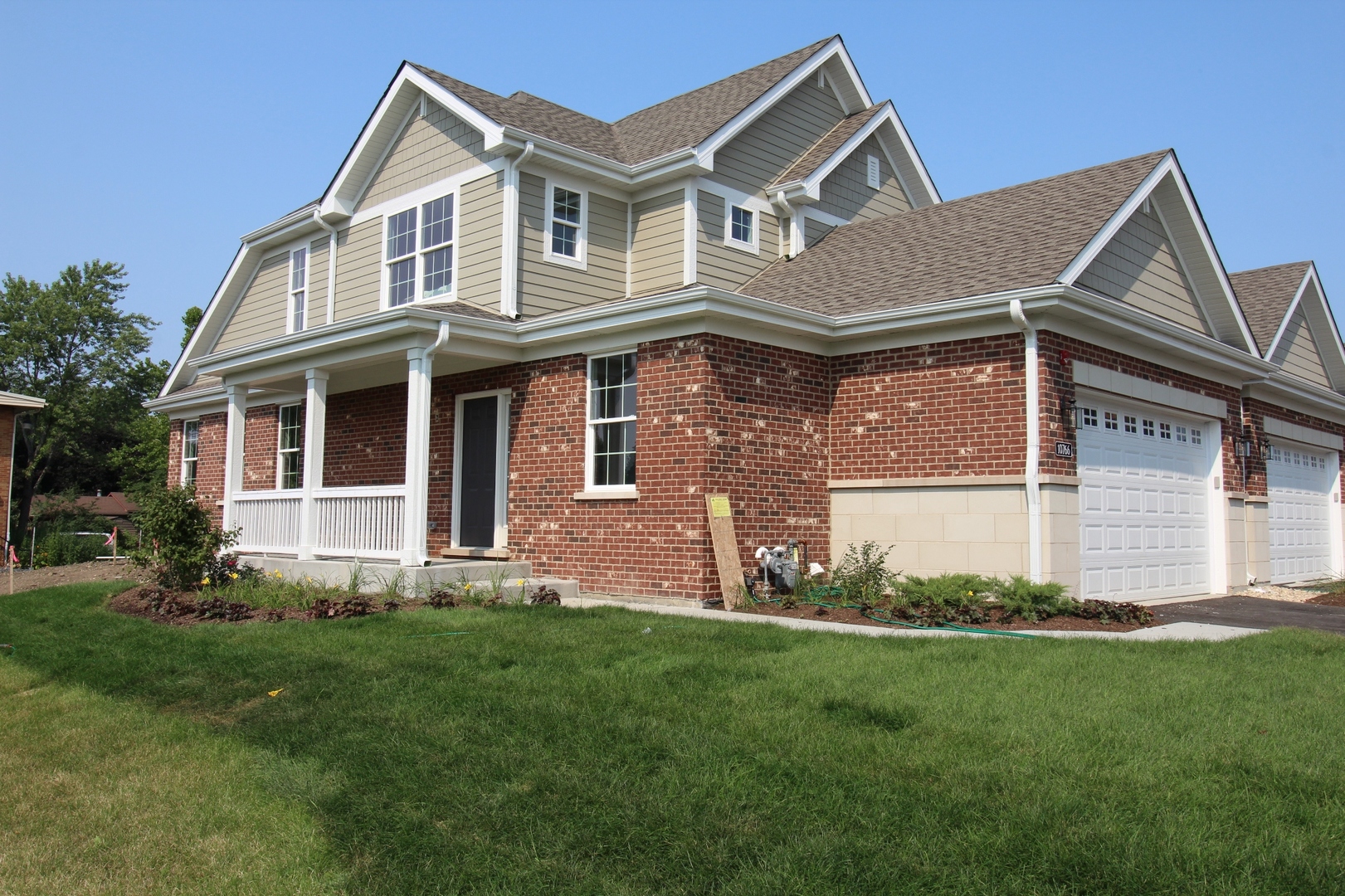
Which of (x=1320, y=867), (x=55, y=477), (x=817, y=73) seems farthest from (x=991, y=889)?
(x=55, y=477)

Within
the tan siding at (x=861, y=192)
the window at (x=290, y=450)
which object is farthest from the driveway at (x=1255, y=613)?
the window at (x=290, y=450)

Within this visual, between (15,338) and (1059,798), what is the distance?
46.9 m

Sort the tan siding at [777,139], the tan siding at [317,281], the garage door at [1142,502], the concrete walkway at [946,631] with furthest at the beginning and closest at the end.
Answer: the tan siding at [317,281]
the tan siding at [777,139]
the garage door at [1142,502]
the concrete walkway at [946,631]

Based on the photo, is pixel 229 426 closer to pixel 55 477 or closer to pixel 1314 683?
pixel 1314 683

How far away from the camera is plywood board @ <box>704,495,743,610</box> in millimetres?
10992

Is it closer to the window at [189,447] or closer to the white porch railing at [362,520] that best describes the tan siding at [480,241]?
the white porch railing at [362,520]

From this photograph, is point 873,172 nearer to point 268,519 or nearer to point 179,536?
point 268,519

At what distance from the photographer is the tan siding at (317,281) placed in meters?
17.9

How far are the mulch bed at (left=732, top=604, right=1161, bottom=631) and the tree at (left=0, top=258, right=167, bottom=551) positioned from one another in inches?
1441

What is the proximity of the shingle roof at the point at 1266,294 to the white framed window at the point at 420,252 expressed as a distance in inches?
485

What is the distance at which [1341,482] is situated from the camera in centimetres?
1952

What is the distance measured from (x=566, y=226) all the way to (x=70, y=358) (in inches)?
1444

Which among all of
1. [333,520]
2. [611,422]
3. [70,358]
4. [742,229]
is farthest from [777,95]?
[70,358]

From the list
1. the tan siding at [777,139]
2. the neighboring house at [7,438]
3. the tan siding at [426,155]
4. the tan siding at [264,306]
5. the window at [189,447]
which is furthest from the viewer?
the neighboring house at [7,438]
